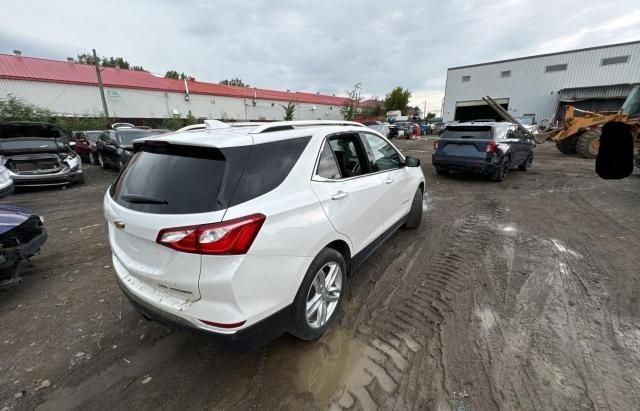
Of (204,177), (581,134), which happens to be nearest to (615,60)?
(581,134)

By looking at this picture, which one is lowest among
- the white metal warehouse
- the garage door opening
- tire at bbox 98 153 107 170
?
tire at bbox 98 153 107 170

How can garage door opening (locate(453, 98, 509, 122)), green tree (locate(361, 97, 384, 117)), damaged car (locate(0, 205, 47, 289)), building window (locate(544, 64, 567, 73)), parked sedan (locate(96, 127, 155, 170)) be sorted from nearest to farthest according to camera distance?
1. damaged car (locate(0, 205, 47, 289))
2. parked sedan (locate(96, 127, 155, 170))
3. building window (locate(544, 64, 567, 73))
4. garage door opening (locate(453, 98, 509, 122))
5. green tree (locate(361, 97, 384, 117))

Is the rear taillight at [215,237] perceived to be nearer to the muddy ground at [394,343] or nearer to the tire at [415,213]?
the muddy ground at [394,343]

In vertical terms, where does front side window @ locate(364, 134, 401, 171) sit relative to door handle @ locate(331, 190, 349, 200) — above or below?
above

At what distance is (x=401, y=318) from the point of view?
2.63 meters

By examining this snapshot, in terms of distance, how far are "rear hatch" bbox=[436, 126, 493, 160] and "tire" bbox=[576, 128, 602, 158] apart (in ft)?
28.3

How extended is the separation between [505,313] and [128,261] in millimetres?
3205

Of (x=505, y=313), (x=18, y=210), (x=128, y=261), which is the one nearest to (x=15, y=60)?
(x=18, y=210)

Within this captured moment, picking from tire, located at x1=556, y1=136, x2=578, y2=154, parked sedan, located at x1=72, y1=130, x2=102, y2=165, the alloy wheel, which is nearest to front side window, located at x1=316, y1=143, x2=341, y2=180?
the alloy wheel

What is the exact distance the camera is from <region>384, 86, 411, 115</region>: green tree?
173 feet

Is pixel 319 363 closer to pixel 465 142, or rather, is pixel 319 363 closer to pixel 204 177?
pixel 204 177

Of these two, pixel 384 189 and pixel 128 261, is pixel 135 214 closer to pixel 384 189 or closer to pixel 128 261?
pixel 128 261

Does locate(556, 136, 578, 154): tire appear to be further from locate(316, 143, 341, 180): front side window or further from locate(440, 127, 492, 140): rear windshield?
locate(316, 143, 341, 180): front side window

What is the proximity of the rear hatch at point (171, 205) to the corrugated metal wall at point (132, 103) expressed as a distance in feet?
113
